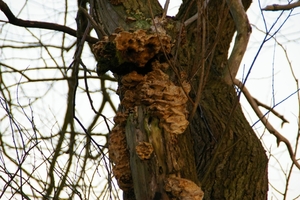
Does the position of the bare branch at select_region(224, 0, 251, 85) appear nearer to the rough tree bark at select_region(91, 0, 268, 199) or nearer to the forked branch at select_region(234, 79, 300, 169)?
the rough tree bark at select_region(91, 0, 268, 199)

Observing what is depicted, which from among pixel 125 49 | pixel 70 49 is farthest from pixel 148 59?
pixel 70 49

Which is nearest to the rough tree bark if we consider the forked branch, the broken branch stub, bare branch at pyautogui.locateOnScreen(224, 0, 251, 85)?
the broken branch stub

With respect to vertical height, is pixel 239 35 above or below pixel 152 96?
above

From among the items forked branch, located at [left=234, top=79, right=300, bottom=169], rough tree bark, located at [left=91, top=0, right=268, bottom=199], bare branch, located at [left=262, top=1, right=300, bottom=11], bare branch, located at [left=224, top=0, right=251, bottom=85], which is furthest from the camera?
forked branch, located at [left=234, top=79, right=300, bottom=169]

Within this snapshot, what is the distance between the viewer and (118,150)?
2.46 meters

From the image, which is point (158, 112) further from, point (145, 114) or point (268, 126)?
point (268, 126)

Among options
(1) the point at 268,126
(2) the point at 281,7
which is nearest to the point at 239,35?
(2) the point at 281,7

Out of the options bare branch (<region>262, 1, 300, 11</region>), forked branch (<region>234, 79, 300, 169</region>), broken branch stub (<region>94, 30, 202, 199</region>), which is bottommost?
broken branch stub (<region>94, 30, 202, 199</region>)

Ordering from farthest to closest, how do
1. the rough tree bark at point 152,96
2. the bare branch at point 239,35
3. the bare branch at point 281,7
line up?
the bare branch at point 281,7
the bare branch at point 239,35
the rough tree bark at point 152,96

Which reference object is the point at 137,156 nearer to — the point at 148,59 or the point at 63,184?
the point at 148,59

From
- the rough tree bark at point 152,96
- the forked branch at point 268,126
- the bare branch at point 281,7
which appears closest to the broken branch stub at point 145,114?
the rough tree bark at point 152,96

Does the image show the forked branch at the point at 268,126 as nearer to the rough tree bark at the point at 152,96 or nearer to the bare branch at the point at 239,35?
the bare branch at the point at 239,35

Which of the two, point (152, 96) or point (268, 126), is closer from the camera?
point (152, 96)

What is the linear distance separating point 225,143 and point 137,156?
4.28 ft
